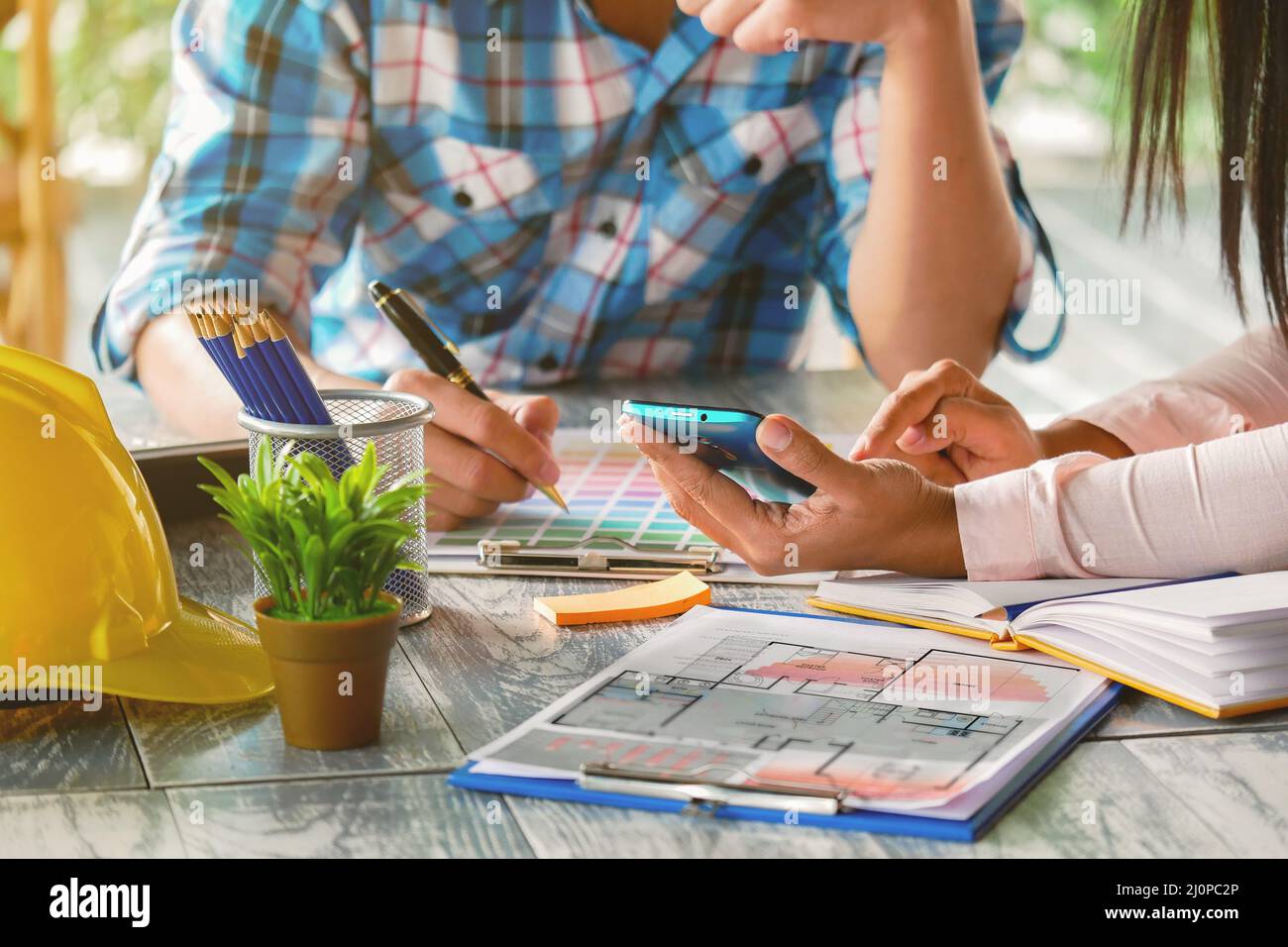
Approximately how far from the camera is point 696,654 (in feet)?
2.34

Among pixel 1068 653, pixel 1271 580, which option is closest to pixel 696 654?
pixel 1068 653

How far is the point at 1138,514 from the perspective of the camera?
2.60 feet

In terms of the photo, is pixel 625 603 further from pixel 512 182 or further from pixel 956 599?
pixel 512 182

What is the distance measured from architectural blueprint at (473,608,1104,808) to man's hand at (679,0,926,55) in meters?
0.52

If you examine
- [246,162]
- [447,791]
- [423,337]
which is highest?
[246,162]

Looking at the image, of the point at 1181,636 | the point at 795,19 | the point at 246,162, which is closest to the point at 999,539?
the point at 1181,636

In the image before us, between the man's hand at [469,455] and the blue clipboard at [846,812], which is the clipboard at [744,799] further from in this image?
the man's hand at [469,455]

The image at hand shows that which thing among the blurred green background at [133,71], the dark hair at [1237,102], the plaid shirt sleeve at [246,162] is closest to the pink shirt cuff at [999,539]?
the dark hair at [1237,102]

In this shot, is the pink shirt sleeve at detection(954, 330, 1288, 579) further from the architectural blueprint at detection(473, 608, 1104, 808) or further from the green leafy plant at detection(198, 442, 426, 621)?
the green leafy plant at detection(198, 442, 426, 621)

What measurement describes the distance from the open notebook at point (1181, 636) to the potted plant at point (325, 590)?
1.01 feet

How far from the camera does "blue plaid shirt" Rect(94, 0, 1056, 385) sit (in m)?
1.26

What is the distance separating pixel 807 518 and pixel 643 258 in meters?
0.67

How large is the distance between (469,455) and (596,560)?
0.12 meters

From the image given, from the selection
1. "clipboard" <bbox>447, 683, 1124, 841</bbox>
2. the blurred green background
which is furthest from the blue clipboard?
the blurred green background
